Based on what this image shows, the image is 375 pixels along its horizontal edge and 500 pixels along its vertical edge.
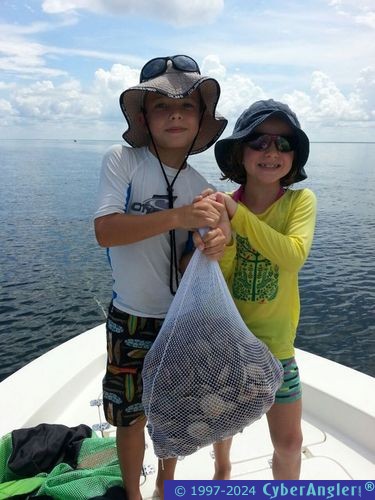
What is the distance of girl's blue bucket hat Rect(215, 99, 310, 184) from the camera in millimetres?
2172

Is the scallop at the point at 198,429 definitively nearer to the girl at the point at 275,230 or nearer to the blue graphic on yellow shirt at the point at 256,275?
the girl at the point at 275,230

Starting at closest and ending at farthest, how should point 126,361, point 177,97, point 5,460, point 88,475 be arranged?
point 177,97, point 126,361, point 88,475, point 5,460

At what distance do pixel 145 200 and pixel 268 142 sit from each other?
74 centimetres

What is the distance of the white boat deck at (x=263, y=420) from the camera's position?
3.12 meters

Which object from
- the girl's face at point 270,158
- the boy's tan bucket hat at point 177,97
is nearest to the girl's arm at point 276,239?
the girl's face at point 270,158

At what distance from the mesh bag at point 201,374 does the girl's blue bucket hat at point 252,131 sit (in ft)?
2.32

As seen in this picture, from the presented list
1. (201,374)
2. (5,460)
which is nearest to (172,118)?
(201,374)

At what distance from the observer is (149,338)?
7.55 ft

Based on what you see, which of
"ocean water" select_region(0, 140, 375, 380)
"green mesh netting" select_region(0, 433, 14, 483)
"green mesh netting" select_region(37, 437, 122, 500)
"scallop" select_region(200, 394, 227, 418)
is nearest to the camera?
"scallop" select_region(200, 394, 227, 418)

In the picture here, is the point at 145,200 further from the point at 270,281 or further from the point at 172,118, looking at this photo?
the point at 270,281

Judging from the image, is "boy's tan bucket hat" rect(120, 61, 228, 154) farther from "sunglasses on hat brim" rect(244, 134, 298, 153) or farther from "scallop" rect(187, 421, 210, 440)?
"scallop" rect(187, 421, 210, 440)

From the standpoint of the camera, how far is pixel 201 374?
1840mm

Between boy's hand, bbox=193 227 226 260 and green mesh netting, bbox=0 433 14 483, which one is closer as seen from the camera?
boy's hand, bbox=193 227 226 260

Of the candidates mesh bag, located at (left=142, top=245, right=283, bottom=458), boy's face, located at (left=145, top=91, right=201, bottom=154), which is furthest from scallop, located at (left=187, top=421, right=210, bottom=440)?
boy's face, located at (left=145, top=91, right=201, bottom=154)
